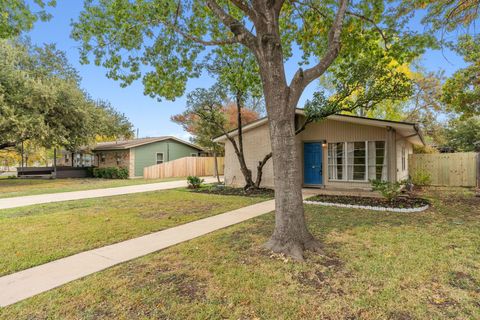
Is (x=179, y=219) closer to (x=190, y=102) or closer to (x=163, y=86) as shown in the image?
(x=163, y=86)

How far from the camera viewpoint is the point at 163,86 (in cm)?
749

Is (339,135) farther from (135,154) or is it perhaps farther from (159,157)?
(159,157)

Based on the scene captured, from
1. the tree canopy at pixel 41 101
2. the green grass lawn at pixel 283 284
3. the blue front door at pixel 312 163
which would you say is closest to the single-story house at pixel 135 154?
the tree canopy at pixel 41 101

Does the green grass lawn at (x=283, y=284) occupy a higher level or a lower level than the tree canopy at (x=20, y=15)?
lower

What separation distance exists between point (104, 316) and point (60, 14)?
23.7 feet

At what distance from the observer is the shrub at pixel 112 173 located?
20.1m

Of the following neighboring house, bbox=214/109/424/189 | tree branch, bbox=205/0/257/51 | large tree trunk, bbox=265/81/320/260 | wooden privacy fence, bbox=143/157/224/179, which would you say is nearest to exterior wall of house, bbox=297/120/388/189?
neighboring house, bbox=214/109/424/189

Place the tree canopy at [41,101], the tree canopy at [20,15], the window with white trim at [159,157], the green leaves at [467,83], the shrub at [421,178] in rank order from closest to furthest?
the tree canopy at [20,15] → the green leaves at [467,83] → the shrub at [421,178] → the tree canopy at [41,101] → the window with white trim at [159,157]

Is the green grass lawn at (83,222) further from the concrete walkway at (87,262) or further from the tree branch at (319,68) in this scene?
the tree branch at (319,68)

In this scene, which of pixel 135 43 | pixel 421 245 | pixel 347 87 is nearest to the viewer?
pixel 421 245

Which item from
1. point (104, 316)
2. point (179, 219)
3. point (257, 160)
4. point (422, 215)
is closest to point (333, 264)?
point (104, 316)

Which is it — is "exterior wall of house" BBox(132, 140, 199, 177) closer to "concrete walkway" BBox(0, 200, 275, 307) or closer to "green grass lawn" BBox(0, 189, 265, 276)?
"green grass lawn" BBox(0, 189, 265, 276)

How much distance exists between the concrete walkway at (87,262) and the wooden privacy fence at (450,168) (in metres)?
13.2

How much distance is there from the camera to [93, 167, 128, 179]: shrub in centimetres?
2008
